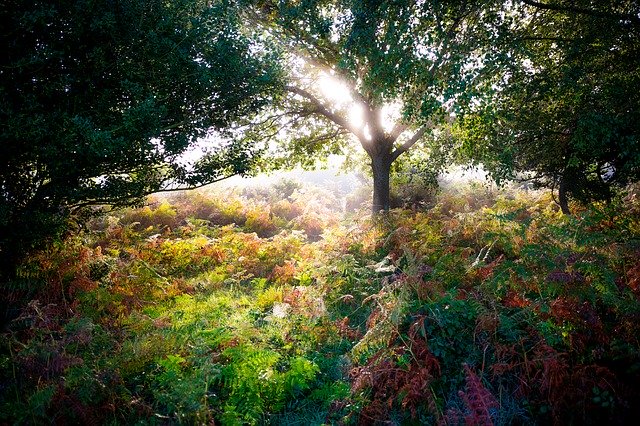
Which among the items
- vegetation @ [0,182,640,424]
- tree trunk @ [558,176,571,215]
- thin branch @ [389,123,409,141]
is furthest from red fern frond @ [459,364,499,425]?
thin branch @ [389,123,409,141]

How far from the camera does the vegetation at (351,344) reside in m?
3.53

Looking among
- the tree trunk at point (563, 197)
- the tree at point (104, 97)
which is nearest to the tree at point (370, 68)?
the tree at point (104, 97)

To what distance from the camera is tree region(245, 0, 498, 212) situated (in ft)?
21.5

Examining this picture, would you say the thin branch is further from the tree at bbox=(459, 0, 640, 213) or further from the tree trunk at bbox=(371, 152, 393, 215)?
the tree at bbox=(459, 0, 640, 213)

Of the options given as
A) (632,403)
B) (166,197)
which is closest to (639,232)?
(632,403)

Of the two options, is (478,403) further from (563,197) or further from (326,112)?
(326,112)

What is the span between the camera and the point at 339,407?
3846 millimetres

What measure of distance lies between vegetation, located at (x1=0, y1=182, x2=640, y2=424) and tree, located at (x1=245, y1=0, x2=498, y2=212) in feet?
9.98

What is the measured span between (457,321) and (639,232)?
16.2ft

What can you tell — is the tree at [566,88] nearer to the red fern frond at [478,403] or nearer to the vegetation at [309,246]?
the vegetation at [309,246]

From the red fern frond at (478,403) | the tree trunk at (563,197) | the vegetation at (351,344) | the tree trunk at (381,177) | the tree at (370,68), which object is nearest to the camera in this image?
the red fern frond at (478,403)

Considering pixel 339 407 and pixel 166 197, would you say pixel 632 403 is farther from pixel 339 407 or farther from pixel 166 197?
pixel 166 197

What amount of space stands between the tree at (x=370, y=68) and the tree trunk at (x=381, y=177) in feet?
0.10

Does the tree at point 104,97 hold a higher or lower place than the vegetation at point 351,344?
higher
